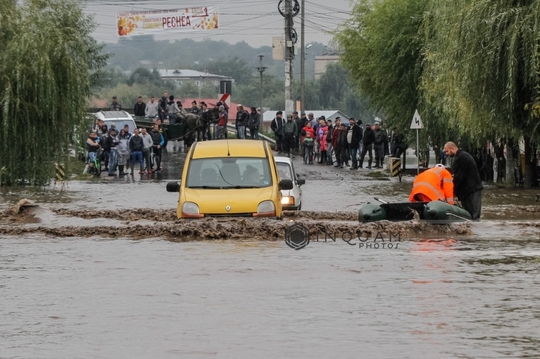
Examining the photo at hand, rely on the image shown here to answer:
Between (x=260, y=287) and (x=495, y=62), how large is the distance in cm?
1673

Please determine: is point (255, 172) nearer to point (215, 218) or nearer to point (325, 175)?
point (215, 218)

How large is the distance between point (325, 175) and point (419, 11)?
21.7 feet

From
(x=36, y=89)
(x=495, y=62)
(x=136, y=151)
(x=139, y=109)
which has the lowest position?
(x=136, y=151)

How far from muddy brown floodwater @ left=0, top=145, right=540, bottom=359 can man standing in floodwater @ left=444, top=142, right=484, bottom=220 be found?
0.53 m

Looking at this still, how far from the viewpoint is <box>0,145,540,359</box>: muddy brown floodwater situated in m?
12.1

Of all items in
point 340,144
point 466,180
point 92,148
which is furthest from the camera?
point 340,144

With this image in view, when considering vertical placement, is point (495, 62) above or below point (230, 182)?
above

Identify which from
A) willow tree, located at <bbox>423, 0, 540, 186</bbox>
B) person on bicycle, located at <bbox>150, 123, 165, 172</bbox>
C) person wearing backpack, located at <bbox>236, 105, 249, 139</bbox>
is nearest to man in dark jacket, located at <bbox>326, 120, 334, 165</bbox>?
person wearing backpack, located at <bbox>236, 105, 249, 139</bbox>

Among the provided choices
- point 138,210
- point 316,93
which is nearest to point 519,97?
point 138,210

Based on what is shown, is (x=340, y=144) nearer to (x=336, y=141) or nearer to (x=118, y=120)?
(x=336, y=141)

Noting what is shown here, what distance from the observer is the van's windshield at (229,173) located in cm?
2097

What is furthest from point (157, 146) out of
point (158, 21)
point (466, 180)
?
point (158, 21)

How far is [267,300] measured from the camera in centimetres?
1466

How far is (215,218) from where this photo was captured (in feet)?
66.5
